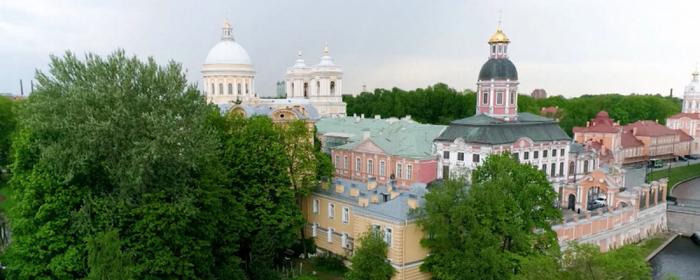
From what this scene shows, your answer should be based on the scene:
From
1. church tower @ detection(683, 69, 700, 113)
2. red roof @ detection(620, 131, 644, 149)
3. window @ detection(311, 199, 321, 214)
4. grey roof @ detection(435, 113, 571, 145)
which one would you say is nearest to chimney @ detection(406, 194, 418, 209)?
window @ detection(311, 199, 321, 214)

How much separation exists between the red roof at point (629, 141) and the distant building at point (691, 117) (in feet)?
55.9

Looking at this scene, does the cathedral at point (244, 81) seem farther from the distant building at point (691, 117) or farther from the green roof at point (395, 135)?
the distant building at point (691, 117)

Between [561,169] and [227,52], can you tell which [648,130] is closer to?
[561,169]

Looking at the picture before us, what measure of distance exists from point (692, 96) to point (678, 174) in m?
34.1

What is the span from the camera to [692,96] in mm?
86750

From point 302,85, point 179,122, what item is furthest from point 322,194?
point 302,85

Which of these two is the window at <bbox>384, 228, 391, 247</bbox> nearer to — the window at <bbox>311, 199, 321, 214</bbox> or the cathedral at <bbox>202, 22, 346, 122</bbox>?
the window at <bbox>311, 199, 321, 214</bbox>

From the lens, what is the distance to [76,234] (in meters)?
21.1

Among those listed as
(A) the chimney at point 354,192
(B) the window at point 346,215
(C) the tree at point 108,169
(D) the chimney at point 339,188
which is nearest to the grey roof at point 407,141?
(D) the chimney at point 339,188

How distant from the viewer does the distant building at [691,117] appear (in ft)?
270

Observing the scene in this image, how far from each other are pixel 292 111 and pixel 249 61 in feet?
86.7

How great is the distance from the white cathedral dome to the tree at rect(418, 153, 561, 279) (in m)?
44.5

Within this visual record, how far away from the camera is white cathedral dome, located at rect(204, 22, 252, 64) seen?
6344cm

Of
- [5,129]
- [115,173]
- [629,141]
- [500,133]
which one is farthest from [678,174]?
[5,129]
